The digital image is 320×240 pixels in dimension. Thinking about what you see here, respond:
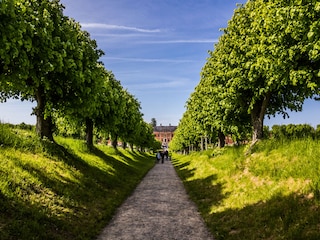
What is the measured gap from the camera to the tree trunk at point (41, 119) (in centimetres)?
2270

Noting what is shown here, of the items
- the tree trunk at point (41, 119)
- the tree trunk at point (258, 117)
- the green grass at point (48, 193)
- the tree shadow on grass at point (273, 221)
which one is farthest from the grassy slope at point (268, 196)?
the tree trunk at point (41, 119)

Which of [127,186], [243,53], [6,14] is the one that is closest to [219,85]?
[243,53]

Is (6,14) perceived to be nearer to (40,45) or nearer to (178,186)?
(40,45)

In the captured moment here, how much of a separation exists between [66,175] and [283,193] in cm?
1203

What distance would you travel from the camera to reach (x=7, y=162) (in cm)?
1520

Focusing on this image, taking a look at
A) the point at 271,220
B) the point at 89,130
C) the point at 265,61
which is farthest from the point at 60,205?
the point at 89,130

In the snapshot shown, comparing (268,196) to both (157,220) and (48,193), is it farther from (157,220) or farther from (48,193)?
(48,193)

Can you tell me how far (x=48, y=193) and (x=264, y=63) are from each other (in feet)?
44.7

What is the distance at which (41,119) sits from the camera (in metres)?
23.4

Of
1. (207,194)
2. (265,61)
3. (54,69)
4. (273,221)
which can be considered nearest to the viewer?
(273,221)

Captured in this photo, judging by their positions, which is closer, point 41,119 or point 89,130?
point 41,119

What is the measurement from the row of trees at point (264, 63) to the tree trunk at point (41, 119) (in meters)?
14.0

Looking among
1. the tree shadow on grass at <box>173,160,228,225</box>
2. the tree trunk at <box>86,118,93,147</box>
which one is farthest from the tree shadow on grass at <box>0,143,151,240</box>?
the tree trunk at <box>86,118,93,147</box>

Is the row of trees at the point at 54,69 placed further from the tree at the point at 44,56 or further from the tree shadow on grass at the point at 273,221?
the tree shadow on grass at the point at 273,221
